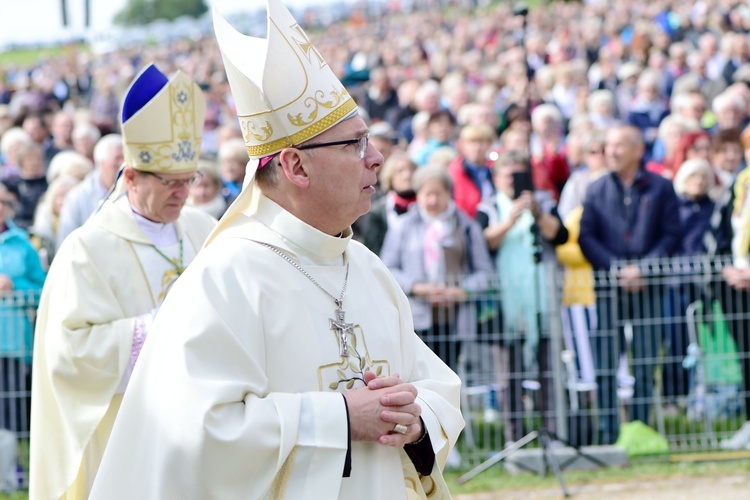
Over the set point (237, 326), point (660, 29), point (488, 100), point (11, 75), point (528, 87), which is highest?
point (11, 75)

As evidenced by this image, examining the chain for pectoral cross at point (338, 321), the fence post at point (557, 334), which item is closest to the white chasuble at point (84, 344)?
the chain for pectoral cross at point (338, 321)

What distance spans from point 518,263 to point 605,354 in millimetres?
867

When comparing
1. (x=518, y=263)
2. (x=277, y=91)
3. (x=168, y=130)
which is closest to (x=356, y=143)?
(x=277, y=91)

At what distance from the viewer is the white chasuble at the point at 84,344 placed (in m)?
4.98

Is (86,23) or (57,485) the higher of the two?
(86,23)

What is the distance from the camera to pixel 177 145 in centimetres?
535

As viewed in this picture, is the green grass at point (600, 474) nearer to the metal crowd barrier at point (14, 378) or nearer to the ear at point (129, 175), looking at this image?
the metal crowd barrier at point (14, 378)

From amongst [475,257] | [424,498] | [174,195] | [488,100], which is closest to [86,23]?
[488,100]

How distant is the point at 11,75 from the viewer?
3259 centimetres

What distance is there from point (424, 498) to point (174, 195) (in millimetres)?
2032

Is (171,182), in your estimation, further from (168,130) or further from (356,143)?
(356,143)

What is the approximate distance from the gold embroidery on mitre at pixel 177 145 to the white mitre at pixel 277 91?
5.58 feet

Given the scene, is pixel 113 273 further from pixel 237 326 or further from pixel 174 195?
pixel 237 326

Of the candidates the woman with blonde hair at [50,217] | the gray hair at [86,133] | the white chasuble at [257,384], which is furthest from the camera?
the gray hair at [86,133]
